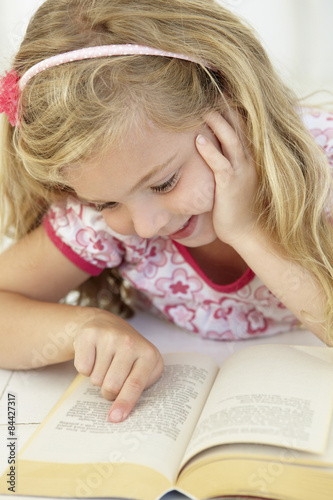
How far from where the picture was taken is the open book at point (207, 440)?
579 millimetres

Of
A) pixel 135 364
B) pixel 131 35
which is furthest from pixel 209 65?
pixel 135 364

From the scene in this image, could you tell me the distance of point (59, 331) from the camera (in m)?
0.87

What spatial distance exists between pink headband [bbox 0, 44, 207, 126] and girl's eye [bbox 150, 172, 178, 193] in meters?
0.14

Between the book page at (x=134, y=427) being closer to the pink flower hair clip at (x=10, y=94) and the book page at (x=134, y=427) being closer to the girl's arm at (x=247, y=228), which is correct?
the girl's arm at (x=247, y=228)

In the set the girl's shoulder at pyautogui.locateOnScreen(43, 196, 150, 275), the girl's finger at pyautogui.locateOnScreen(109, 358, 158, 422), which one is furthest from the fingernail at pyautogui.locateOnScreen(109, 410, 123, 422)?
the girl's shoulder at pyautogui.locateOnScreen(43, 196, 150, 275)

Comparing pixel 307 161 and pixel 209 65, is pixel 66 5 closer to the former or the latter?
pixel 209 65

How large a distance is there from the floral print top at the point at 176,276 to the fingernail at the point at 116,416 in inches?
13.1

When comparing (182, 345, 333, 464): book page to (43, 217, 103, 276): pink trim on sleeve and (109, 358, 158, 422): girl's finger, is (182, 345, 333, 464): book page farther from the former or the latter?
(43, 217, 103, 276): pink trim on sleeve

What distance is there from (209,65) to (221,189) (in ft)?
0.51

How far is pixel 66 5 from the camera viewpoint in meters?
0.82

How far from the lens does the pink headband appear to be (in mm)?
749

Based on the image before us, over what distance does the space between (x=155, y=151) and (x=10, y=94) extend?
0.21 meters

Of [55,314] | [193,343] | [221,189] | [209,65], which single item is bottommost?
[193,343]

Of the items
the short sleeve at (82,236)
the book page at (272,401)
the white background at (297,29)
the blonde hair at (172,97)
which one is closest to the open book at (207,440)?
the book page at (272,401)
